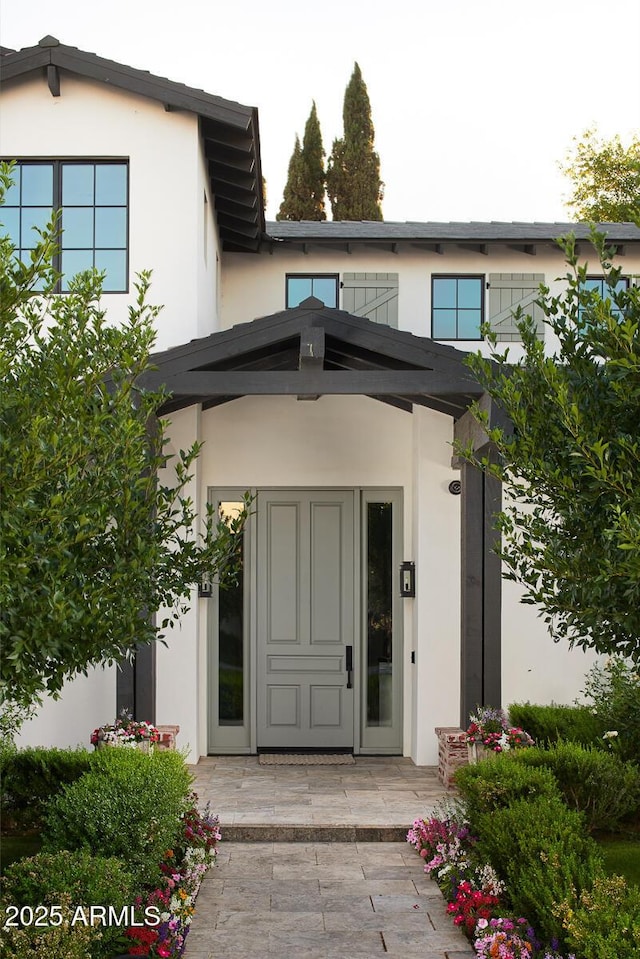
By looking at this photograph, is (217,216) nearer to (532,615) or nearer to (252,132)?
(252,132)

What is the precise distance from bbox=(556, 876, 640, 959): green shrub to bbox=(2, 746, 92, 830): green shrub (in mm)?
3959

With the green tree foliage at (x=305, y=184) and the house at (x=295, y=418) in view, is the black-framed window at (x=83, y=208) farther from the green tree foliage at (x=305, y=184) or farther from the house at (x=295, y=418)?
the green tree foliage at (x=305, y=184)

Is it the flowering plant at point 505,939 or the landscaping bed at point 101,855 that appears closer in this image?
the landscaping bed at point 101,855

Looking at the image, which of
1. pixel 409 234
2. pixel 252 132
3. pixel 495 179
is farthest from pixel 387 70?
pixel 252 132

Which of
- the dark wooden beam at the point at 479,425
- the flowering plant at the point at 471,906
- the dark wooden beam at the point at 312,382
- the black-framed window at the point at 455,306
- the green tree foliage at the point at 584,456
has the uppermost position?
the black-framed window at the point at 455,306

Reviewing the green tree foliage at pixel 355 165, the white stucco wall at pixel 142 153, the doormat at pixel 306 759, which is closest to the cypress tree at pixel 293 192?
the green tree foliage at pixel 355 165

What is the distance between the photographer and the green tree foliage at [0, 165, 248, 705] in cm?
436

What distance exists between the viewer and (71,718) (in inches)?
404

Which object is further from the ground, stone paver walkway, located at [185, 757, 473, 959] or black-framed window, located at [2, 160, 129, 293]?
black-framed window, located at [2, 160, 129, 293]

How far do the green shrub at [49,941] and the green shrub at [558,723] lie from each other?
15.5ft

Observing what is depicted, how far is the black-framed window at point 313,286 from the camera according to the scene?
13.0 meters

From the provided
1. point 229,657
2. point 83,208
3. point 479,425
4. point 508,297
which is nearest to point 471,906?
point 479,425

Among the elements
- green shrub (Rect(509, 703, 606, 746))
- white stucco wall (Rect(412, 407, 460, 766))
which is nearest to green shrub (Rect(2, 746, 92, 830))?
green shrub (Rect(509, 703, 606, 746))

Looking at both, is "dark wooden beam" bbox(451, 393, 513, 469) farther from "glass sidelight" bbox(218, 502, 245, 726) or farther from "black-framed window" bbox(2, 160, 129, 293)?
"black-framed window" bbox(2, 160, 129, 293)
